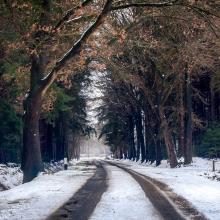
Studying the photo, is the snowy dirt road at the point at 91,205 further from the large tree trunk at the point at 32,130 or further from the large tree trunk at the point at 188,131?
the large tree trunk at the point at 188,131

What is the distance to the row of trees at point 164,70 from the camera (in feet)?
73.0

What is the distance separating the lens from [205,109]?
170 feet

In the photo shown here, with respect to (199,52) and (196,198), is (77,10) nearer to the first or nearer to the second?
(196,198)

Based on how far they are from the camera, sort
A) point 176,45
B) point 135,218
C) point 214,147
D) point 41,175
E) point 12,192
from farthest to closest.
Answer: point 214,147 < point 176,45 < point 41,175 < point 12,192 < point 135,218

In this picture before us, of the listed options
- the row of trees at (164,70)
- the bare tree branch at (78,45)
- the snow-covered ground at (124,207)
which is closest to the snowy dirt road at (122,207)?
the snow-covered ground at (124,207)

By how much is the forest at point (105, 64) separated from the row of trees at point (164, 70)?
0.09 metres

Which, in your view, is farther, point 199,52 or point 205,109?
point 205,109

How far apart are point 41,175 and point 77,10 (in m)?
8.02

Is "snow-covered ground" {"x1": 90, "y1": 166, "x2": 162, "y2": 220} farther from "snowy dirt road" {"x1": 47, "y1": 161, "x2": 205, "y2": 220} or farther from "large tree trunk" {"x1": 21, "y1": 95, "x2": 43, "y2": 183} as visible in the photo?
"large tree trunk" {"x1": 21, "y1": 95, "x2": 43, "y2": 183}

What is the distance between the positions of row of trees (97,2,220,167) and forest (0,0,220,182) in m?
0.09

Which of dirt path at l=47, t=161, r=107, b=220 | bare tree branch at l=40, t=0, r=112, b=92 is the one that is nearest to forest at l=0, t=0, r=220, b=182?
bare tree branch at l=40, t=0, r=112, b=92

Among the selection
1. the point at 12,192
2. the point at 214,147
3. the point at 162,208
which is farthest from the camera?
the point at 214,147

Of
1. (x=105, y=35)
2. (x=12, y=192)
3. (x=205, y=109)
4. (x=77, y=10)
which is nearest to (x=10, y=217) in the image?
(x=12, y=192)

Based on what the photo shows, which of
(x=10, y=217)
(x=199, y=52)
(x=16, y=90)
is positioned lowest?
(x=10, y=217)
